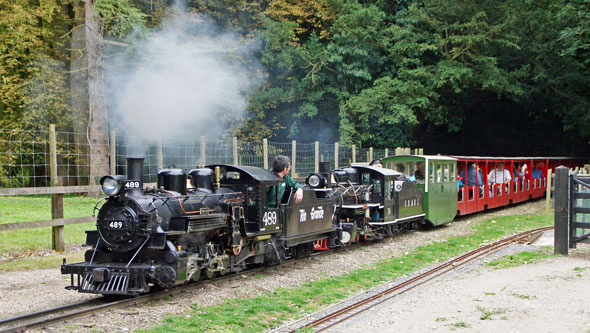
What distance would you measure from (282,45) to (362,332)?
2218 centimetres

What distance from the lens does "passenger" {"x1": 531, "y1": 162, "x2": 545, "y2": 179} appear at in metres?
28.5

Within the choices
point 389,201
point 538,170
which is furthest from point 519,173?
point 389,201

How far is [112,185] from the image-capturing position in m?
8.01

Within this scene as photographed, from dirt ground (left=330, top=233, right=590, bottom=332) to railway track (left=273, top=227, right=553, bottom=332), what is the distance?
19 cm

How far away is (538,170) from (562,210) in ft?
62.6

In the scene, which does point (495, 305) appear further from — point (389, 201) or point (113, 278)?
point (389, 201)

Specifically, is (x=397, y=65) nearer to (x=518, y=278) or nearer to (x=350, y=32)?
(x=350, y=32)

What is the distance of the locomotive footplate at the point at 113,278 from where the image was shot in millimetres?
7785

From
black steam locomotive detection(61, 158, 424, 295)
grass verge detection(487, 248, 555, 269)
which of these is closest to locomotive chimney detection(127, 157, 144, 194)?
black steam locomotive detection(61, 158, 424, 295)

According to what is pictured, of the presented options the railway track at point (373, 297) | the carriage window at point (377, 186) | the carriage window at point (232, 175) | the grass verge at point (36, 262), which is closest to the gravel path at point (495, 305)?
the railway track at point (373, 297)

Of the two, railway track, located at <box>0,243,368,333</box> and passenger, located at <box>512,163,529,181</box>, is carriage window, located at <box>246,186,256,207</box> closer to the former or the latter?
railway track, located at <box>0,243,368,333</box>

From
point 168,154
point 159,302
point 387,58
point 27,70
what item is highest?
point 387,58

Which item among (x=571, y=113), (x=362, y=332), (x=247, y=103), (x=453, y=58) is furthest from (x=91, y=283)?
(x=571, y=113)

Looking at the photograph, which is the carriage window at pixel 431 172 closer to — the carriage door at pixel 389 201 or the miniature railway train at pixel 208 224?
the carriage door at pixel 389 201
